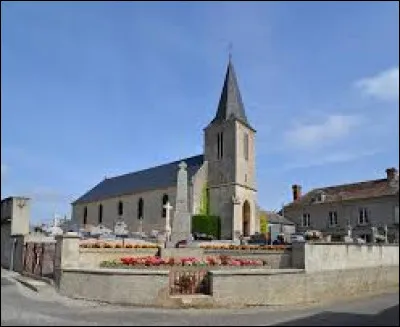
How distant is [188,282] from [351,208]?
37.1 meters

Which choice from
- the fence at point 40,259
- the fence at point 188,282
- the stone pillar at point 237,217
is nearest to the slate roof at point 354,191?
the stone pillar at point 237,217

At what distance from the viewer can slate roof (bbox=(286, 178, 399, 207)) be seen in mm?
46094

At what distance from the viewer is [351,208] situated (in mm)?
48125

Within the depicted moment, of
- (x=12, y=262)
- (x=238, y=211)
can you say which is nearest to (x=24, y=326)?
(x=12, y=262)

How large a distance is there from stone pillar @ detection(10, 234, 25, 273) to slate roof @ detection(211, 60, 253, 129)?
94.6 feet

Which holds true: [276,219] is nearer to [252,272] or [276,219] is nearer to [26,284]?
[252,272]

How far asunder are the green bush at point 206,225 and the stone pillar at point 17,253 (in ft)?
75.5

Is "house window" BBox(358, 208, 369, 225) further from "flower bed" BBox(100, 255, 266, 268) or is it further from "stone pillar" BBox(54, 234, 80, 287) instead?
"stone pillar" BBox(54, 234, 80, 287)

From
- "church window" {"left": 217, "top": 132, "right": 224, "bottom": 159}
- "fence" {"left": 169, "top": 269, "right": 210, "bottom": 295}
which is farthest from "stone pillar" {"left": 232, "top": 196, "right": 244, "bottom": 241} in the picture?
"fence" {"left": 169, "top": 269, "right": 210, "bottom": 295}

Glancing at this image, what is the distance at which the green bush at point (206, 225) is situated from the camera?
4284 centimetres

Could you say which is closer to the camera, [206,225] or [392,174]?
[206,225]

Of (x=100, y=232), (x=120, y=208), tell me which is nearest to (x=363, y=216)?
(x=120, y=208)

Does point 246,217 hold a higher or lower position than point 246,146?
lower

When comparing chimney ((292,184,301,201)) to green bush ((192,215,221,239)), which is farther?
chimney ((292,184,301,201))
